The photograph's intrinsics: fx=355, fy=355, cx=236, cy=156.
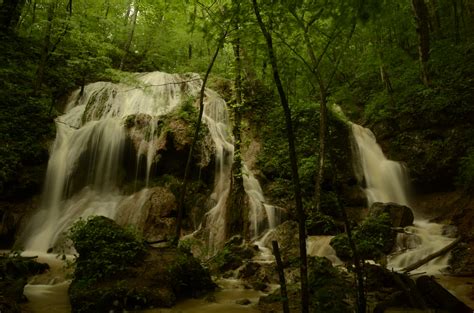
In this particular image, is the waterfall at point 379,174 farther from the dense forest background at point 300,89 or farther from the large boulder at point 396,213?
the large boulder at point 396,213

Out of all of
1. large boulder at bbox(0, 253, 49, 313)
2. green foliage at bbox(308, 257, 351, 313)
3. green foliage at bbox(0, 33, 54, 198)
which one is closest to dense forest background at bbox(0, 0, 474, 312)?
green foliage at bbox(0, 33, 54, 198)

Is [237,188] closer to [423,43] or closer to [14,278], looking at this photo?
[14,278]

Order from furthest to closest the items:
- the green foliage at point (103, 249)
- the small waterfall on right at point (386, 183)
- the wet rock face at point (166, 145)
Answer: the wet rock face at point (166, 145) < the small waterfall on right at point (386, 183) < the green foliage at point (103, 249)

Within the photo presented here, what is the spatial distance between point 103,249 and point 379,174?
12255mm

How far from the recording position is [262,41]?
14.9ft

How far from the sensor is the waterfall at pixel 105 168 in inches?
450

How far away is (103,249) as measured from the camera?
254 inches

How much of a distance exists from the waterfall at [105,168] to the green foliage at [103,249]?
4.29 meters

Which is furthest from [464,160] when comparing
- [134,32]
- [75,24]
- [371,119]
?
[134,32]

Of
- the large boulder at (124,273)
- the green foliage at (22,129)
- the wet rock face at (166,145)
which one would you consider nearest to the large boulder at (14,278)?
the large boulder at (124,273)

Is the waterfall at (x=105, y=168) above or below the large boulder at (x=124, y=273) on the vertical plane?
above

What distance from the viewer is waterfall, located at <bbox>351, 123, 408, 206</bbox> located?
14438 millimetres

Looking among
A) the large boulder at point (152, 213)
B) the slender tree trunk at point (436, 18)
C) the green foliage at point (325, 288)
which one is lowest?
the green foliage at point (325, 288)

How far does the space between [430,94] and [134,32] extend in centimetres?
1813
